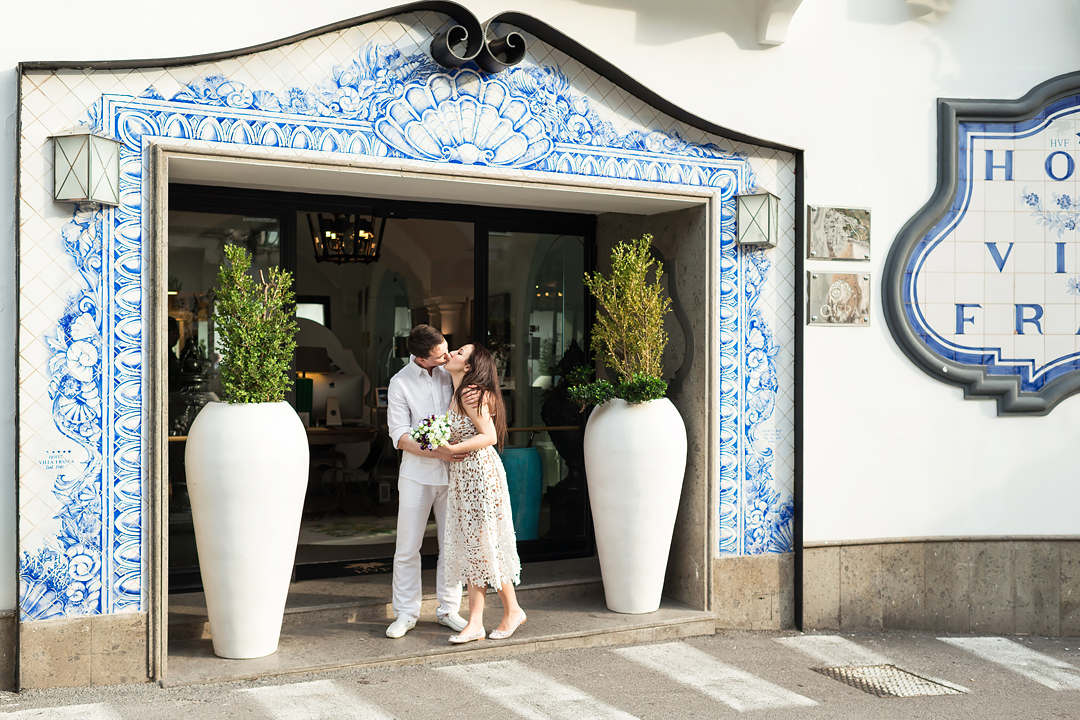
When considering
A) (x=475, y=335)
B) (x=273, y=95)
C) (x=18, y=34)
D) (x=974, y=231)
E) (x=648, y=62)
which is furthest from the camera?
(x=475, y=335)

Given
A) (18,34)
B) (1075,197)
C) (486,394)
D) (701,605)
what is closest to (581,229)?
(486,394)

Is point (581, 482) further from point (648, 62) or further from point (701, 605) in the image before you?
A: point (648, 62)

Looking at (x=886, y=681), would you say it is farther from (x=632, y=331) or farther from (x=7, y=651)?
(x=7, y=651)

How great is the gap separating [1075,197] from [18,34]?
5.84 m

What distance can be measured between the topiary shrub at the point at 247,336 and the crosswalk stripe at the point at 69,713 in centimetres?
141

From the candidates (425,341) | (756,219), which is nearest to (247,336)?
(425,341)

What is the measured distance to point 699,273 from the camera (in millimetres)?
5863

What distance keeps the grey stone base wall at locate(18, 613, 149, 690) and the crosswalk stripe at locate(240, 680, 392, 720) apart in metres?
0.54

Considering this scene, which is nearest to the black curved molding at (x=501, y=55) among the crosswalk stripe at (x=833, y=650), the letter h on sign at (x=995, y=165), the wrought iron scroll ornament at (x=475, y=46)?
the wrought iron scroll ornament at (x=475, y=46)

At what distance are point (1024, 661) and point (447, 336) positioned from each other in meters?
3.89

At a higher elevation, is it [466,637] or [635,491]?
[635,491]

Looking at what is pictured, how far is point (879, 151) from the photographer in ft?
19.9

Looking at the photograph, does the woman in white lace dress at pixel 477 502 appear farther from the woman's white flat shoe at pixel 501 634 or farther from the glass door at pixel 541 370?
the glass door at pixel 541 370

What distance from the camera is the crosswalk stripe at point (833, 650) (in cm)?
538
